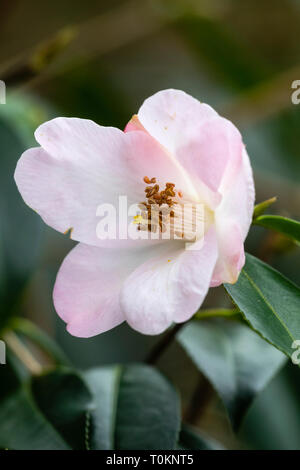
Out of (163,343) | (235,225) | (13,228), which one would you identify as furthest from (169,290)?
(13,228)

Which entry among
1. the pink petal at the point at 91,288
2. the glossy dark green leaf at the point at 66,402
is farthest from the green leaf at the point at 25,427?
the pink petal at the point at 91,288

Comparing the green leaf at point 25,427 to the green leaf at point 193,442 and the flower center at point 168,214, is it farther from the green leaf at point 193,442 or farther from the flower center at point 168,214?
the flower center at point 168,214

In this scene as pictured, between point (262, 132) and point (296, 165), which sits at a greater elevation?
point (262, 132)

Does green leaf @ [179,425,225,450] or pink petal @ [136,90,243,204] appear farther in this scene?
green leaf @ [179,425,225,450]

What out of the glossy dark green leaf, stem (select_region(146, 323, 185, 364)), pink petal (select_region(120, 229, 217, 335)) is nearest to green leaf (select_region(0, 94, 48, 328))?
the glossy dark green leaf

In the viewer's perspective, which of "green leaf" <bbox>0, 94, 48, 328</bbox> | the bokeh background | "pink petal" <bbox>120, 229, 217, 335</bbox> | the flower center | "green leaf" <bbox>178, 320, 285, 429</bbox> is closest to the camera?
"pink petal" <bbox>120, 229, 217, 335</bbox>

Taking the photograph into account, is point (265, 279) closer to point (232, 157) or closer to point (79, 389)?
point (232, 157)

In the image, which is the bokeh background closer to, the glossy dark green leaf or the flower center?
the glossy dark green leaf
